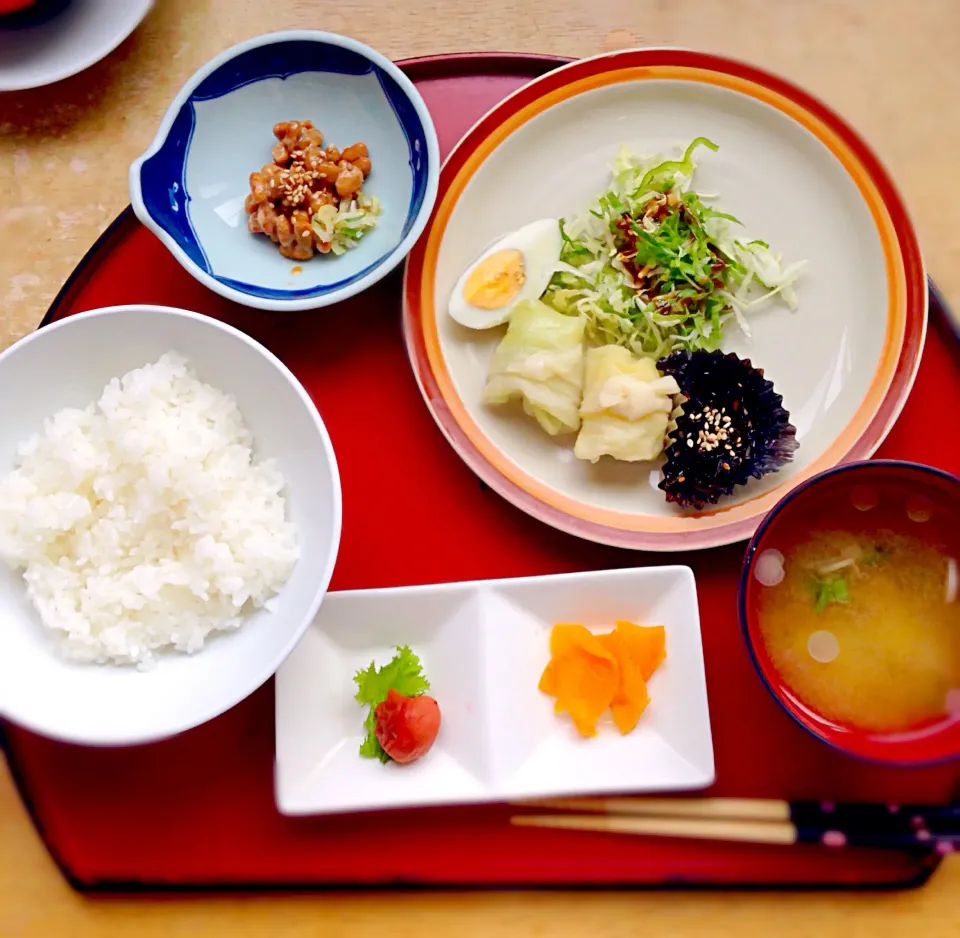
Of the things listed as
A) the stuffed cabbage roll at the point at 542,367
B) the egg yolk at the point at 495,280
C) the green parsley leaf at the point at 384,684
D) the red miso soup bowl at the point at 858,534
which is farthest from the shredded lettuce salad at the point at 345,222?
the red miso soup bowl at the point at 858,534

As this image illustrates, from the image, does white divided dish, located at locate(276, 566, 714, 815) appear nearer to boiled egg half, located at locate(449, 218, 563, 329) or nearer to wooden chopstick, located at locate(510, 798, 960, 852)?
wooden chopstick, located at locate(510, 798, 960, 852)

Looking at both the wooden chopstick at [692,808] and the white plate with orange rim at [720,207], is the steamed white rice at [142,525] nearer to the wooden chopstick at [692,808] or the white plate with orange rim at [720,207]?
the white plate with orange rim at [720,207]

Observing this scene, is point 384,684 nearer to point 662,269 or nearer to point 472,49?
point 662,269

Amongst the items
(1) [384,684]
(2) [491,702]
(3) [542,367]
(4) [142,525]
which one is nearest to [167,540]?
(4) [142,525]

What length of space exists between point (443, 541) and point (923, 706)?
2.99 ft

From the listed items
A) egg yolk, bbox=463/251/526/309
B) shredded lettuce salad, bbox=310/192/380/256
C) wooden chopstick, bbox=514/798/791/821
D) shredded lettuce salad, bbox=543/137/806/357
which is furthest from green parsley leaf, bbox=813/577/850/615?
shredded lettuce salad, bbox=310/192/380/256

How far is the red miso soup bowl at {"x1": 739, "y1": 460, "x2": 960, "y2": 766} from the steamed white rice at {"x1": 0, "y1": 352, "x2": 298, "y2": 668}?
833 mm

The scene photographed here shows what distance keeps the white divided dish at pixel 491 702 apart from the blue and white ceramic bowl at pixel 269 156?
2.10 feet

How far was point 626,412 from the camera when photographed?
1663 mm

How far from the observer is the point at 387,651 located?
172 cm

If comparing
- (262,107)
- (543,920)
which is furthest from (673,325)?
(543,920)

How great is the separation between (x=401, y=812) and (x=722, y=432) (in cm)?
94

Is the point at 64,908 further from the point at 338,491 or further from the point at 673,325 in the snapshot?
the point at 673,325

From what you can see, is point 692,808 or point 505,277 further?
point 505,277
